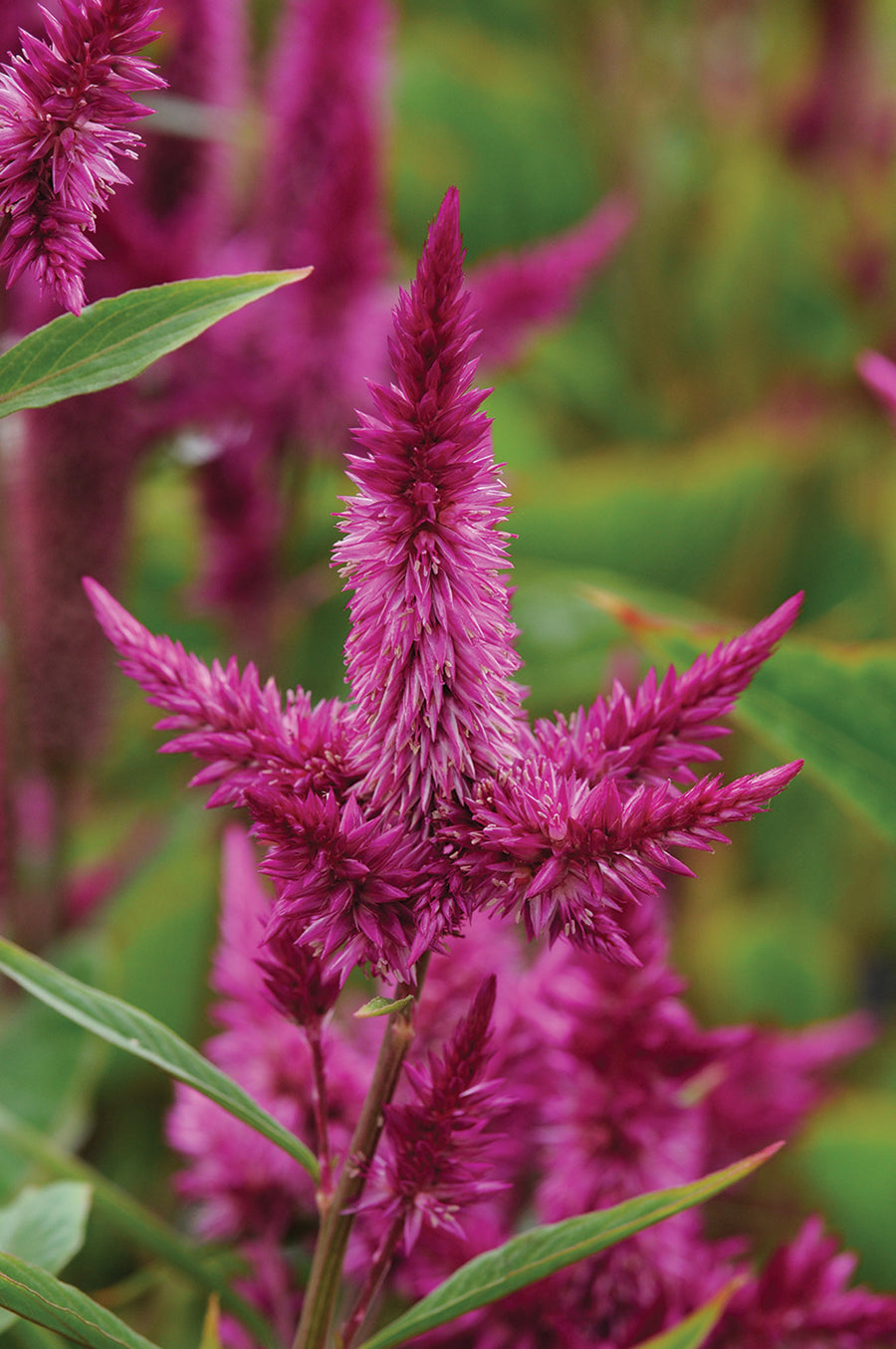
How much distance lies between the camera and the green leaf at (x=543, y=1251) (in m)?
0.21

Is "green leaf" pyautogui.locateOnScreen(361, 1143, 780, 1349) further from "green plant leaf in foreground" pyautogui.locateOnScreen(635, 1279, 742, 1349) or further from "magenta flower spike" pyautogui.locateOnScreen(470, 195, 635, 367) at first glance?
"magenta flower spike" pyautogui.locateOnScreen(470, 195, 635, 367)

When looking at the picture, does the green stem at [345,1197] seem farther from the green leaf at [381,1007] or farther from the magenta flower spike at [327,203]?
the magenta flower spike at [327,203]

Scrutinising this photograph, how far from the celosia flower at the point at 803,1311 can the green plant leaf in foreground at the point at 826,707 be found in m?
0.12

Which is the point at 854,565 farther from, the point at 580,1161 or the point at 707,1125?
the point at 580,1161

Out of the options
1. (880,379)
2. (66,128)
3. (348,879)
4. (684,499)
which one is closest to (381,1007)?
(348,879)

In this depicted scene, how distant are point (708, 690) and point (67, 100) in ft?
0.41

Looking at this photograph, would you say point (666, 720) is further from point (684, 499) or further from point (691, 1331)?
point (684, 499)

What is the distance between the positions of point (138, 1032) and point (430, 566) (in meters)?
0.10

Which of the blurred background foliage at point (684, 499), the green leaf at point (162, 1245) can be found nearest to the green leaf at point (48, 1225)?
the green leaf at point (162, 1245)

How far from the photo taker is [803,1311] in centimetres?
28

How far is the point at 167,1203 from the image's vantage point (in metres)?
0.52

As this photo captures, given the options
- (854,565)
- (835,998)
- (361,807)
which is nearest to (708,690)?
(361,807)

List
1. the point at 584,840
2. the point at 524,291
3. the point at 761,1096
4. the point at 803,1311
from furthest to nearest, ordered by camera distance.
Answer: the point at 524,291, the point at 761,1096, the point at 803,1311, the point at 584,840

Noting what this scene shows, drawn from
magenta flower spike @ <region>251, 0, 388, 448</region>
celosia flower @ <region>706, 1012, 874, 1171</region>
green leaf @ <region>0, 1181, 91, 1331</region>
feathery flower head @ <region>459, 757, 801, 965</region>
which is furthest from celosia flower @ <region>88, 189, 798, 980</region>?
magenta flower spike @ <region>251, 0, 388, 448</region>
